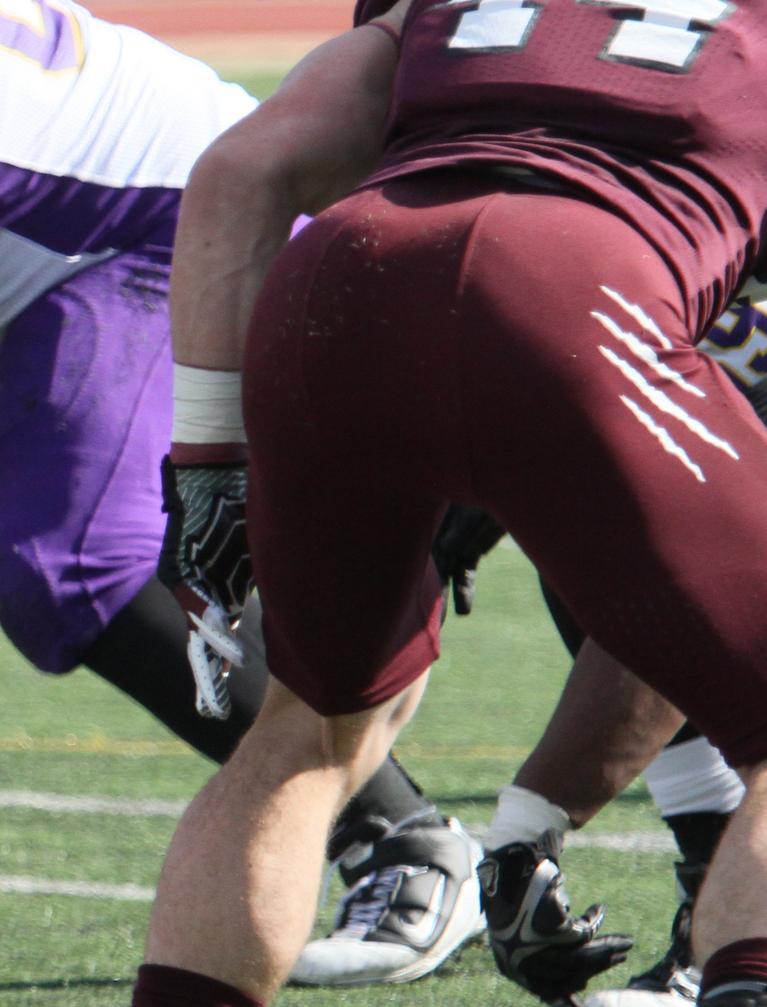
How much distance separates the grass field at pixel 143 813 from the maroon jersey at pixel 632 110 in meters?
0.88

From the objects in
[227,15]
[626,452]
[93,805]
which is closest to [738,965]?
[626,452]

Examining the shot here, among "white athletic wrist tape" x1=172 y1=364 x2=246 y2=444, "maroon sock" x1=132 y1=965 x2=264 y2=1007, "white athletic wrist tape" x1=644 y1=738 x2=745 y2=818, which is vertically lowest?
"white athletic wrist tape" x1=644 y1=738 x2=745 y2=818

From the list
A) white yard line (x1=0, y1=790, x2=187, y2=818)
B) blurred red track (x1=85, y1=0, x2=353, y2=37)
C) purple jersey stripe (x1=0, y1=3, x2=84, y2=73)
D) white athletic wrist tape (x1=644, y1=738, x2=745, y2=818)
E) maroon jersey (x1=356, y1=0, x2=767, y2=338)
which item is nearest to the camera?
maroon jersey (x1=356, y1=0, x2=767, y2=338)

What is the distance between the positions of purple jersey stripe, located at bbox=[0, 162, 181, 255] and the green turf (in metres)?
1.12

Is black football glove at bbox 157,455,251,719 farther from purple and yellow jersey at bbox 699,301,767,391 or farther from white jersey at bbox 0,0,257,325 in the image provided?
purple and yellow jersey at bbox 699,301,767,391

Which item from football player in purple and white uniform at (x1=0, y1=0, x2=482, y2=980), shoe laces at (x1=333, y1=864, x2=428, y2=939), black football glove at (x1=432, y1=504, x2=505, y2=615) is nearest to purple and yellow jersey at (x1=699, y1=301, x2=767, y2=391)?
black football glove at (x1=432, y1=504, x2=505, y2=615)

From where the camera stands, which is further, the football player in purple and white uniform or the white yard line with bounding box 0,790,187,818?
the white yard line with bounding box 0,790,187,818

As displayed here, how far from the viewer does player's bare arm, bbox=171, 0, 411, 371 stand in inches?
80.0

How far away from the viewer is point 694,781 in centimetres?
284

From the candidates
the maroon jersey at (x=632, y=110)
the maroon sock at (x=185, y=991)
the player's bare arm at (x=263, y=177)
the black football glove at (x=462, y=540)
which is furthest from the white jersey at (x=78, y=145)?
the maroon sock at (x=185, y=991)

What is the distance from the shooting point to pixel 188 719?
112 inches

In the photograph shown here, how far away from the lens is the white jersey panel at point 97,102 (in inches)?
114

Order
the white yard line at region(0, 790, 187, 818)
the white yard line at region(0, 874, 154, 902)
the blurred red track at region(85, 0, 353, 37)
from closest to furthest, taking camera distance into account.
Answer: the white yard line at region(0, 874, 154, 902)
the white yard line at region(0, 790, 187, 818)
the blurred red track at region(85, 0, 353, 37)

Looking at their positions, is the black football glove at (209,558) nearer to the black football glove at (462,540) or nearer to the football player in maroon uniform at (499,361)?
the football player in maroon uniform at (499,361)
